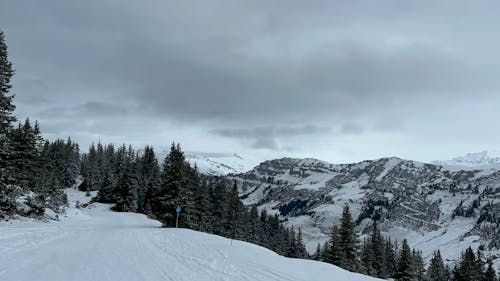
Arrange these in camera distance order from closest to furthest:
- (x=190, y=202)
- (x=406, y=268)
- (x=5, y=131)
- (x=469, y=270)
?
(x=5, y=131) → (x=190, y=202) → (x=406, y=268) → (x=469, y=270)

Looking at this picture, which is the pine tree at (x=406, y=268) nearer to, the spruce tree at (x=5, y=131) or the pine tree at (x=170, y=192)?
the pine tree at (x=170, y=192)

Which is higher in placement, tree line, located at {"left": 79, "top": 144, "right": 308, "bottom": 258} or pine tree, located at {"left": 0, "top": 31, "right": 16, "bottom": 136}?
pine tree, located at {"left": 0, "top": 31, "right": 16, "bottom": 136}

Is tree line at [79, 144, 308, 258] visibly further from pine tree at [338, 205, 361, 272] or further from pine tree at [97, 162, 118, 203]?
pine tree at [338, 205, 361, 272]

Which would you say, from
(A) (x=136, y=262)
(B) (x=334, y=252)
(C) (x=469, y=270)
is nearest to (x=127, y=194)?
(B) (x=334, y=252)

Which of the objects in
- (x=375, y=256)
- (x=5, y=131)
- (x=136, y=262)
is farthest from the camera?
(x=375, y=256)

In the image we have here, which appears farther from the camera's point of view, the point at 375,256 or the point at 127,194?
the point at 127,194

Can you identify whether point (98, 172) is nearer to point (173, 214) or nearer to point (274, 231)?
point (274, 231)

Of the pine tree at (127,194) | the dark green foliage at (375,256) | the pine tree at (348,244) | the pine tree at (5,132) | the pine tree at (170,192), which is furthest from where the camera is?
the pine tree at (127,194)

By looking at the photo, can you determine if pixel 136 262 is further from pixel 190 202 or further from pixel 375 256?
pixel 375 256

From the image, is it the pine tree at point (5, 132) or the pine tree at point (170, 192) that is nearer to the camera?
the pine tree at point (5, 132)

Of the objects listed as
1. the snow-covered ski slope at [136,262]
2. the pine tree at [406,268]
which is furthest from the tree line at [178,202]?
the snow-covered ski slope at [136,262]

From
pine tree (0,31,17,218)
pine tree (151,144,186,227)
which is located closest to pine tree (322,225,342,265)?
pine tree (151,144,186,227)

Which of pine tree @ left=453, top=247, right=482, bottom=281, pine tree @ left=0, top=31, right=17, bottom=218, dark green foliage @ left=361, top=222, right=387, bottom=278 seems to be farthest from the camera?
dark green foliage @ left=361, top=222, right=387, bottom=278

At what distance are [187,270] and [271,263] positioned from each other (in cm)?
515
